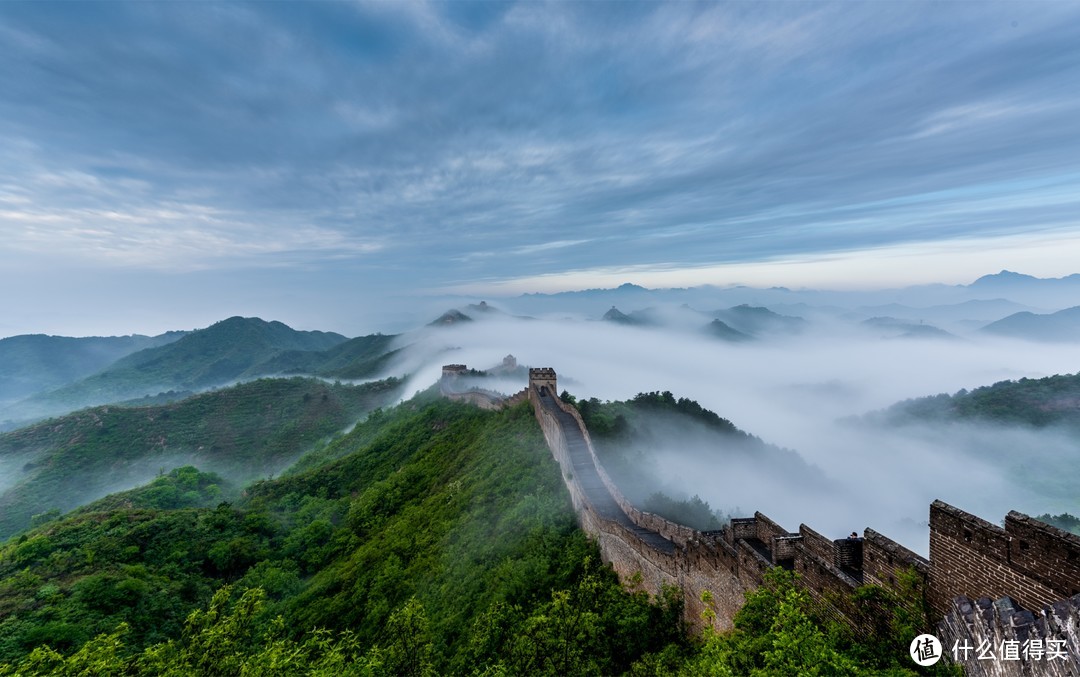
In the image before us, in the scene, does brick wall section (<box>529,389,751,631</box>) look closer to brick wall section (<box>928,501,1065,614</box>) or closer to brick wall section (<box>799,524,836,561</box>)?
brick wall section (<box>799,524,836,561</box>)

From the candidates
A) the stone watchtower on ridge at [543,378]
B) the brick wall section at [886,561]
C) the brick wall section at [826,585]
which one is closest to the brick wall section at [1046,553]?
the brick wall section at [886,561]

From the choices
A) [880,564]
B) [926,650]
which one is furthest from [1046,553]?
[880,564]

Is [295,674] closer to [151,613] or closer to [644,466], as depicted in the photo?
[151,613]

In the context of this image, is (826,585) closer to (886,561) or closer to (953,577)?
(886,561)

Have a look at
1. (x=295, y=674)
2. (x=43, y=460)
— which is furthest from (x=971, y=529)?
(x=43, y=460)

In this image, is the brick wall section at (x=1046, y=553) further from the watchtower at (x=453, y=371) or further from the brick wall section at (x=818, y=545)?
the watchtower at (x=453, y=371)

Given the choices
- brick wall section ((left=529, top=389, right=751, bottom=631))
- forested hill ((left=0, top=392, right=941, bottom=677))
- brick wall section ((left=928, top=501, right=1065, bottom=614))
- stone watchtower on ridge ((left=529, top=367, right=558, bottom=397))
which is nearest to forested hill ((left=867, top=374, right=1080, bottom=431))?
stone watchtower on ridge ((left=529, top=367, right=558, bottom=397))
